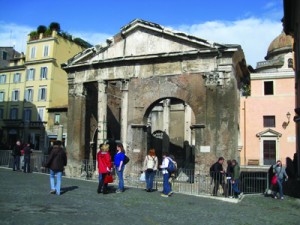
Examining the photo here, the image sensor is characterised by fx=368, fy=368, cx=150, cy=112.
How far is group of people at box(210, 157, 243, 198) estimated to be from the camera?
45.1ft

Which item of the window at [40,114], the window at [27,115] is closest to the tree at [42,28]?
the window at [40,114]

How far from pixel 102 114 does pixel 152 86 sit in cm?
305

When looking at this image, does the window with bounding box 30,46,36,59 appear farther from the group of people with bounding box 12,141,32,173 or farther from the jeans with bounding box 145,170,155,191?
the jeans with bounding box 145,170,155,191

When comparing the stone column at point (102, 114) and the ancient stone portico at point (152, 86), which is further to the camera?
the stone column at point (102, 114)

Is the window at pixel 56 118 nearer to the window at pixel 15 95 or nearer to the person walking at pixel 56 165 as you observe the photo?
→ the window at pixel 15 95

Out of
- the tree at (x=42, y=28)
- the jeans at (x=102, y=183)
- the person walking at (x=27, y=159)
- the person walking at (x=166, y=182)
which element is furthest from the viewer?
the tree at (x=42, y=28)

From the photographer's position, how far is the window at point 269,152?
106 ft

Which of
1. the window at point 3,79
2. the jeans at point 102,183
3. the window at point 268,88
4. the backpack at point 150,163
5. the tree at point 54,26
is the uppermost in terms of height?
the tree at point 54,26

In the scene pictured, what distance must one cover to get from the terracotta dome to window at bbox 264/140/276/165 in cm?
1281

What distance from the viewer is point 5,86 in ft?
150

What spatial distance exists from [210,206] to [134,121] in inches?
306

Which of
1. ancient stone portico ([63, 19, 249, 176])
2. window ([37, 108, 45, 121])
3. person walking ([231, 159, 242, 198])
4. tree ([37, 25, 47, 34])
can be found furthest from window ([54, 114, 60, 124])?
person walking ([231, 159, 242, 198])

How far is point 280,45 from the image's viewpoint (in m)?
41.3

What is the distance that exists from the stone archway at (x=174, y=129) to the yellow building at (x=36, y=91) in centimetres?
1651
